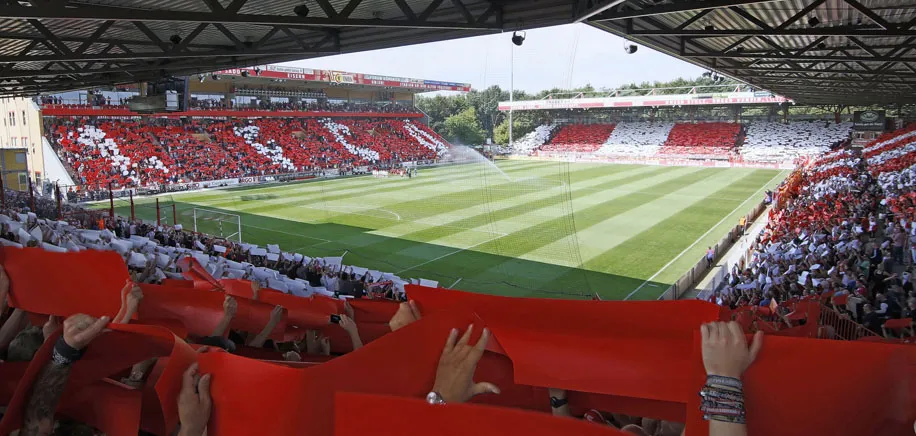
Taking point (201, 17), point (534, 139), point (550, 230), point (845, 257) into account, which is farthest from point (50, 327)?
point (534, 139)

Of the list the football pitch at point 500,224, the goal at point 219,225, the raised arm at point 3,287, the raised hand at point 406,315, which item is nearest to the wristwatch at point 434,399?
the raised hand at point 406,315

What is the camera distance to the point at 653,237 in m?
21.5

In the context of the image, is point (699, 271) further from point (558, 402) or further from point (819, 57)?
point (558, 402)

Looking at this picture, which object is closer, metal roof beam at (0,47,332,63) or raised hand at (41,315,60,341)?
raised hand at (41,315,60,341)

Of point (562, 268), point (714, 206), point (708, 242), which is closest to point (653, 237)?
point (708, 242)

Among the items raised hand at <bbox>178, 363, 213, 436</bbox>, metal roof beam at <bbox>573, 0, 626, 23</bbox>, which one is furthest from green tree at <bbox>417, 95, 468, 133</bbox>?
raised hand at <bbox>178, 363, 213, 436</bbox>

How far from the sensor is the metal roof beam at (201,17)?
561cm

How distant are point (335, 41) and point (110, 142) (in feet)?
111

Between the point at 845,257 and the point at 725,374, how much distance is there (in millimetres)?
12244

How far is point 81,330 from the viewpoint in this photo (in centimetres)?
217

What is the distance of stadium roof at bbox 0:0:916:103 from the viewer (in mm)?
6727

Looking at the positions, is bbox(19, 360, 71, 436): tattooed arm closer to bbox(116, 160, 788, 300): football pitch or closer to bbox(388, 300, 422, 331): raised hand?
bbox(388, 300, 422, 331): raised hand

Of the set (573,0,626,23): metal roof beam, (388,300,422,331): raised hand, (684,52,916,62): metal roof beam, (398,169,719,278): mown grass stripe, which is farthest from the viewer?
(398,169,719,278): mown grass stripe

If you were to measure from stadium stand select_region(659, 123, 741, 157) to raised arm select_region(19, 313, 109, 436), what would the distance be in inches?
2219
